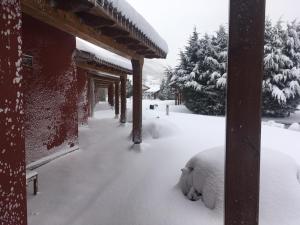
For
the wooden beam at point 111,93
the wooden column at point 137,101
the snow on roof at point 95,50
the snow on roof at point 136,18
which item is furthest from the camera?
the wooden beam at point 111,93

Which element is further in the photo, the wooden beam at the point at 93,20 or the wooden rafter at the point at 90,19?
the wooden beam at the point at 93,20

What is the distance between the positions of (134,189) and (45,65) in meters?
3.22

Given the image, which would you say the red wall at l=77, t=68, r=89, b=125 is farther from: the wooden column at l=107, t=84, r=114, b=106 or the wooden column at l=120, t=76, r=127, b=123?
the wooden column at l=107, t=84, r=114, b=106

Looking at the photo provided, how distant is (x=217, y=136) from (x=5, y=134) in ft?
24.1

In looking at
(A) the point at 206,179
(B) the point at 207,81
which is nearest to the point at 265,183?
(A) the point at 206,179

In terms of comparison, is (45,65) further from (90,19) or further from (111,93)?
(111,93)

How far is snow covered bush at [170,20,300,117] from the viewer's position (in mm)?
19656

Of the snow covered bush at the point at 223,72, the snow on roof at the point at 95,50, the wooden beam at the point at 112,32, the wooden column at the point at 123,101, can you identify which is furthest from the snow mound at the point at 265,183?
the snow covered bush at the point at 223,72

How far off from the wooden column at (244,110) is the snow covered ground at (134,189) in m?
1.13

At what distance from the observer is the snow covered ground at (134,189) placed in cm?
341

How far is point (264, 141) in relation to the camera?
7.89m

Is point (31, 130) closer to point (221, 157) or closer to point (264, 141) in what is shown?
point (221, 157)

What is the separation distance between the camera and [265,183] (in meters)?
3.53

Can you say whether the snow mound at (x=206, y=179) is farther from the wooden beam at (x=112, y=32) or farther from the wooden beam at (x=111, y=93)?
the wooden beam at (x=111, y=93)
